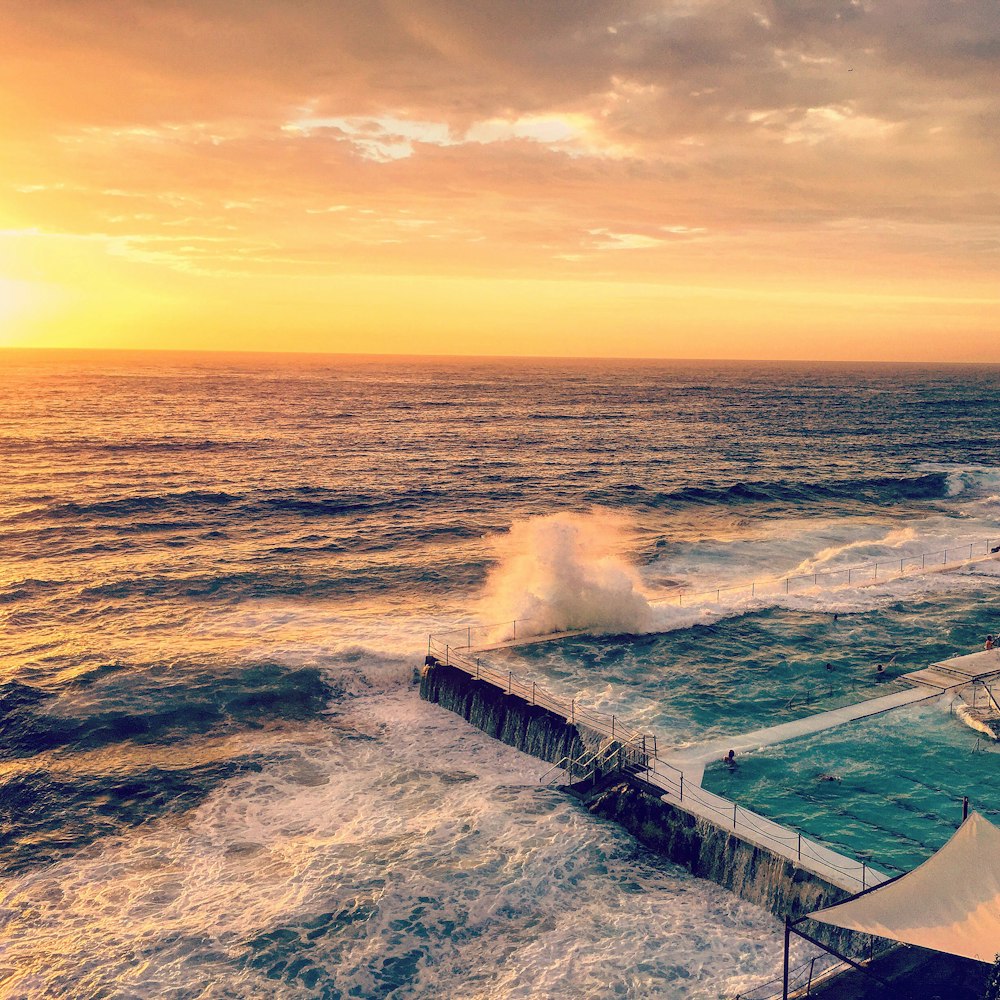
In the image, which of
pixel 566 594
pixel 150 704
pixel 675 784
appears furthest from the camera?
pixel 566 594

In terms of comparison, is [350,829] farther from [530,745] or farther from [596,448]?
[596,448]

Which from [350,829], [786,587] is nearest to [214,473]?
[786,587]

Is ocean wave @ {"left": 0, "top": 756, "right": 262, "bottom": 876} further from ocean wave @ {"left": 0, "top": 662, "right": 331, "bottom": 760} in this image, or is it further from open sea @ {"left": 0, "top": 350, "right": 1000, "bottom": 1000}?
ocean wave @ {"left": 0, "top": 662, "right": 331, "bottom": 760}

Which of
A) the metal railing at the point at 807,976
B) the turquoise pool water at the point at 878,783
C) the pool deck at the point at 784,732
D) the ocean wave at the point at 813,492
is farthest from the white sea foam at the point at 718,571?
the metal railing at the point at 807,976

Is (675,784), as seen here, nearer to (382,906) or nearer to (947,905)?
(382,906)

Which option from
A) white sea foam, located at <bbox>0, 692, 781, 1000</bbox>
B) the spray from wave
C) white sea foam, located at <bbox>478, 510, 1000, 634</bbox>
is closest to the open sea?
white sea foam, located at <bbox>0, 692, 781, 1000</bbox>

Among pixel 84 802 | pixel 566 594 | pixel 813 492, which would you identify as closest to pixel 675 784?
pixel 566 594
